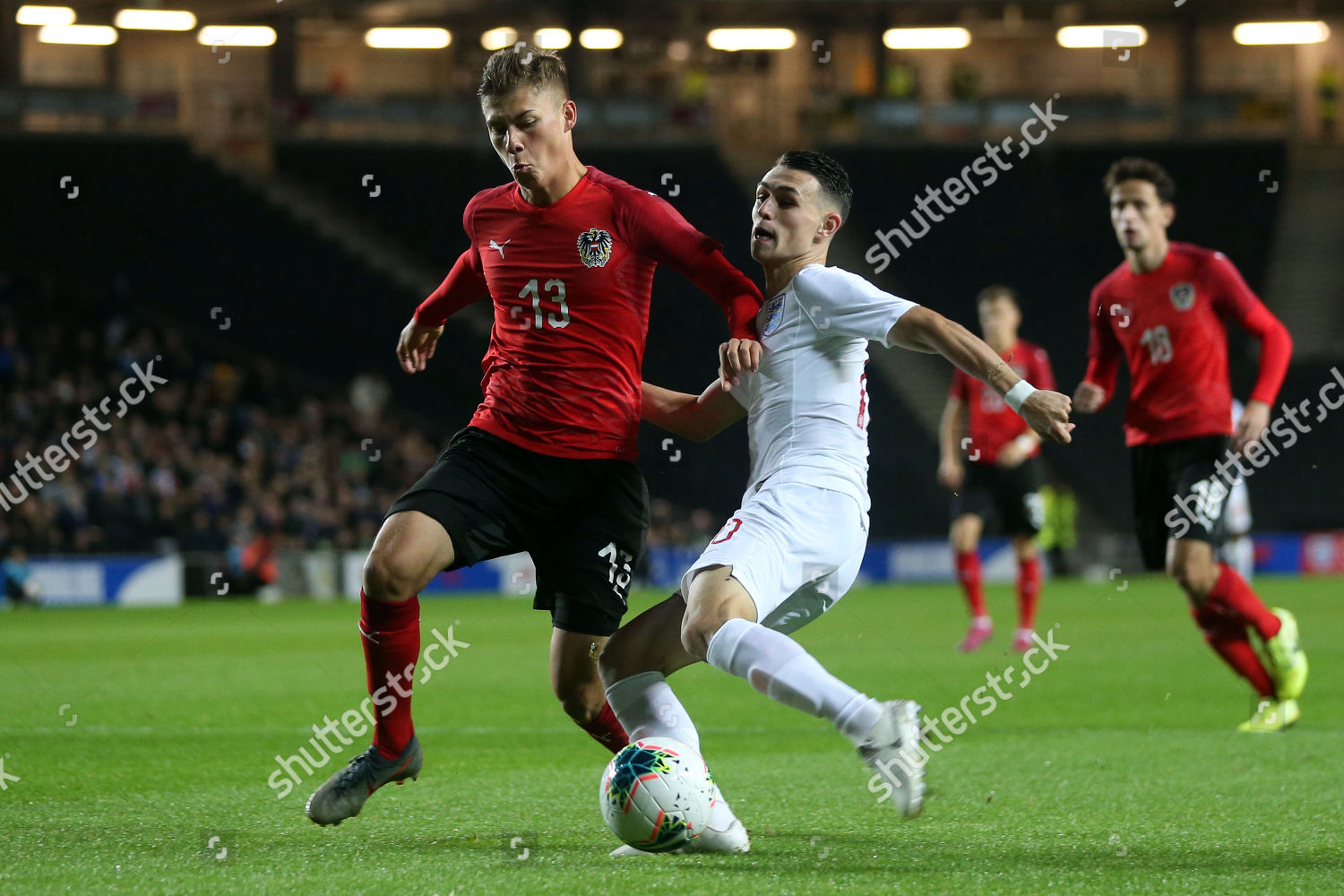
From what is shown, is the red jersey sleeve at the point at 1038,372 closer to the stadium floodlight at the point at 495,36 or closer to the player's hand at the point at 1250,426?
the player's hand at the point at 1250,426

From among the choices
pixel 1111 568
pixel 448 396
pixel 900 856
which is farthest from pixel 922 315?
pixel 448 396

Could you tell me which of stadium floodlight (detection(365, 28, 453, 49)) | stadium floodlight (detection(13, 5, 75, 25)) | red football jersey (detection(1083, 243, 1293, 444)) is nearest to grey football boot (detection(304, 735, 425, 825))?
red football jersey (detection(1083, 243, 1293, 444))

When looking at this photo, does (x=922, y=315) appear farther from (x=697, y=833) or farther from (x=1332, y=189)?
(x=1332, y=189)

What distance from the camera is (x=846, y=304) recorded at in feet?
12.6

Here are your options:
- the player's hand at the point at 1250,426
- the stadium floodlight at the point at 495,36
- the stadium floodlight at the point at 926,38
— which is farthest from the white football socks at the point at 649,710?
the stadium floodlight at the point at 926,38

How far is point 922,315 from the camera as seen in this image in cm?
368

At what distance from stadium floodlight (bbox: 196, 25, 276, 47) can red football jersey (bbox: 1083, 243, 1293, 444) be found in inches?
932

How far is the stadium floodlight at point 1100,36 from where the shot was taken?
29922 millimetres

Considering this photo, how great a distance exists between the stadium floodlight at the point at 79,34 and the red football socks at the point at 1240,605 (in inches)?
978

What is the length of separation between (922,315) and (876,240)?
75.6ft

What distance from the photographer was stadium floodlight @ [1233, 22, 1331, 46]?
3039 cm

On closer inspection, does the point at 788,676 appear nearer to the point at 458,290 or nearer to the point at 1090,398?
the point at 458,290

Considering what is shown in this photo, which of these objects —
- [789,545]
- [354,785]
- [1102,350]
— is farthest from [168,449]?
[789,545]

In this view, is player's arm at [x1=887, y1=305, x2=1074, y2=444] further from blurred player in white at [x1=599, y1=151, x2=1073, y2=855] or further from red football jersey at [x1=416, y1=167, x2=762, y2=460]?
red football jersey at [x1=416, y1=167, x2=762, y2=460]
